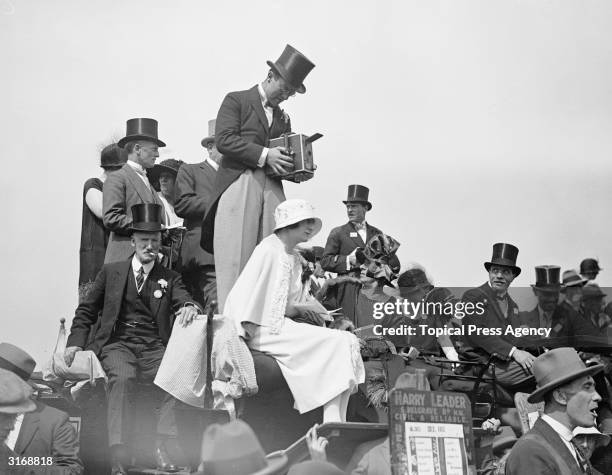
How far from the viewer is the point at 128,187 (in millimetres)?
7445

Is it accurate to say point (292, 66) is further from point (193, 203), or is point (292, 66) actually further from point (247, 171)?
point (193, 203)

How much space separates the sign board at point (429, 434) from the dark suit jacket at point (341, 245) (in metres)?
3.16

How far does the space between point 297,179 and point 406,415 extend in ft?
7.54

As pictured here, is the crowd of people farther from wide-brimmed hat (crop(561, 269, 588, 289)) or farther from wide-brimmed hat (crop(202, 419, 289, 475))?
wide-brimmed hat (crop(202, 419, 289, 475))

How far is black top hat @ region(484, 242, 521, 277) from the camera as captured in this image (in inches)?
316

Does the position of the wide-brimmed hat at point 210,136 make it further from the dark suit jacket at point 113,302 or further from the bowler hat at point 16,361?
the bowler hat at point 16,361

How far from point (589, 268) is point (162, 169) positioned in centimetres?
349

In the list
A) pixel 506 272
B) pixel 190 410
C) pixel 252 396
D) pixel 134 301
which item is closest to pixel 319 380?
pixel 252 396

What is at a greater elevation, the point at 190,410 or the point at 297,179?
the point at 297,179

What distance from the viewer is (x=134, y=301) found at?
680 centimetres

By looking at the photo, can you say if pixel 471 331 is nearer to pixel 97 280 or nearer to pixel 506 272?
pixel 506 272

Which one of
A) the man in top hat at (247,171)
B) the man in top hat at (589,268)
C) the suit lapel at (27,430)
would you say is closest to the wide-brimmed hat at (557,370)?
the man in top hat at (247,171)

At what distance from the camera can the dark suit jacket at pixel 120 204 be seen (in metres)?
7.26

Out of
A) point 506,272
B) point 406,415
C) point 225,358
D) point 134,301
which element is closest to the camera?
point 406,415
